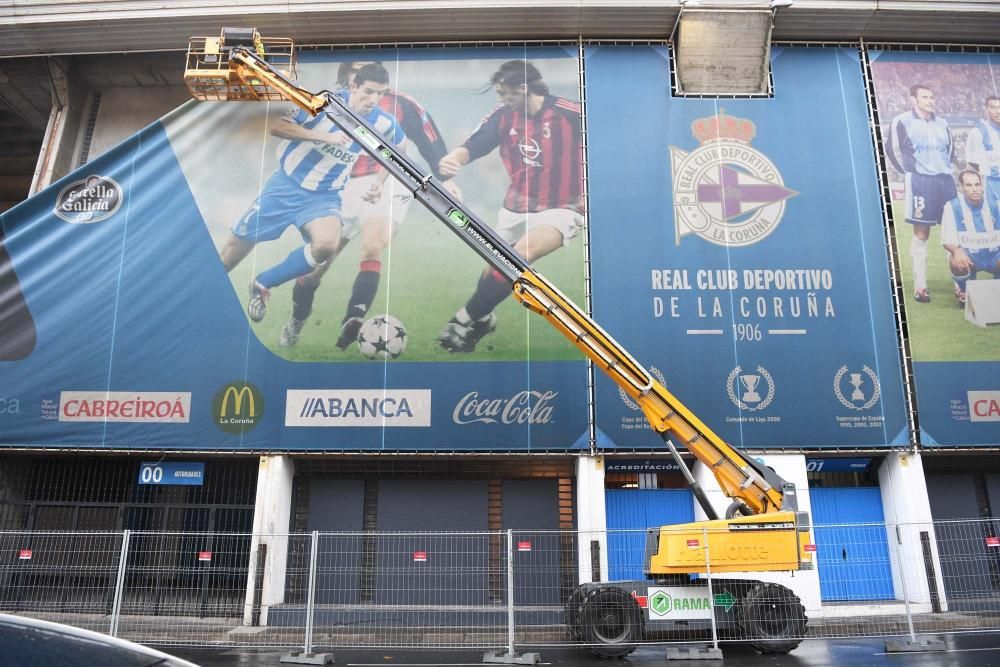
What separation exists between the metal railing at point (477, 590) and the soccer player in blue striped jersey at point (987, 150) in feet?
27.8

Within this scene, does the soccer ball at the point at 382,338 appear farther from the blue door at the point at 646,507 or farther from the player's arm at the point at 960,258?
the player's arm at the point at 960,258

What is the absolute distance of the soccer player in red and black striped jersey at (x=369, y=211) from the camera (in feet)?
57.3

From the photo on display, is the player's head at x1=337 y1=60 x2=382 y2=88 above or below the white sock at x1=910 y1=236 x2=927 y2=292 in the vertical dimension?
above

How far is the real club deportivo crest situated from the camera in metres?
17.8

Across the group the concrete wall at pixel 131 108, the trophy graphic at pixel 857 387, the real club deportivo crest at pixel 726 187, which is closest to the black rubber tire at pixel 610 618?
the trophy graphic at pixel 857 387

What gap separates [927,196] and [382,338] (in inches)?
556

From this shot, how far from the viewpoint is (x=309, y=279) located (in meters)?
17.7

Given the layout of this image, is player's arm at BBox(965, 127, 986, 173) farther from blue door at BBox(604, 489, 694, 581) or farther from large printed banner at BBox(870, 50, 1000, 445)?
blue door at BBox(604, 489, 694, 581)

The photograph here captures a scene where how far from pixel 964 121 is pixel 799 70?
440 cm

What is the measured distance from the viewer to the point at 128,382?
17.1m

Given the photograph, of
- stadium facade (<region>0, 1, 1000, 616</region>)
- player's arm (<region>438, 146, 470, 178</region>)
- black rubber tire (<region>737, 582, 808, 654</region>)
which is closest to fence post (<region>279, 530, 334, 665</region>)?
stadium facade (<region>0, 1, 1000, 616</region>)

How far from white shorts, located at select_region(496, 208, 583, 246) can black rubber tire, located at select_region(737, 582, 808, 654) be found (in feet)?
31.3

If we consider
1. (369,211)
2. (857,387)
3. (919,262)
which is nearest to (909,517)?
(857,387)

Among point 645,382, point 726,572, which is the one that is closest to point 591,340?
point 645,382
